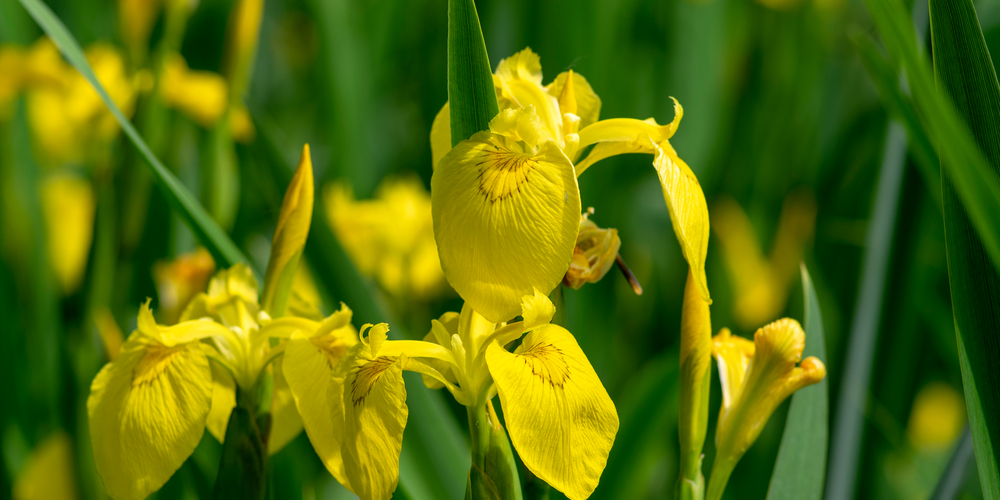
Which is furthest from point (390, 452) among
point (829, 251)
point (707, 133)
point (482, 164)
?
point (829, 251)

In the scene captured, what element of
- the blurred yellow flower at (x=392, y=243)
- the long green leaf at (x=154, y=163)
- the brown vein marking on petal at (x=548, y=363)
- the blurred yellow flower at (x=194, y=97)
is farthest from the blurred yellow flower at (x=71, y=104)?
the brown vein marking on petal at (x=548, y=363)

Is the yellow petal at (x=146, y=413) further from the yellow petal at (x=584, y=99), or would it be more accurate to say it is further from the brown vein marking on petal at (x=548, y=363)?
the yellow petal at (x=584, y=99)

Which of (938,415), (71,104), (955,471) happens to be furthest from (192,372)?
(938,415)

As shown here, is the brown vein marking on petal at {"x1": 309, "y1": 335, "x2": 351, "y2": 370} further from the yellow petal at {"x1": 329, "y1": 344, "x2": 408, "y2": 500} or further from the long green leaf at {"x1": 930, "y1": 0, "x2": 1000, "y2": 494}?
the long green leaf at {"x1": 930, "y1": 0, "x2": 1000, "y2": 494}

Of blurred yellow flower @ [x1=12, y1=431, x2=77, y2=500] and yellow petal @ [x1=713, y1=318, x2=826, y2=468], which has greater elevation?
yellow petal @ [x1=713, y1=318, x2=826, y2=468]

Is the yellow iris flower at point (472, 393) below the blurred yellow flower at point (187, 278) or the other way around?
the other way around

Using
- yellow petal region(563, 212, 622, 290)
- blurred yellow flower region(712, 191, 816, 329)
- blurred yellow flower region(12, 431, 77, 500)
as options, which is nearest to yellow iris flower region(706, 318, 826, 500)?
yellow petal region(563, 212, 622, 290)

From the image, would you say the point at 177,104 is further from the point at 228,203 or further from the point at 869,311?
the point at 869,311
